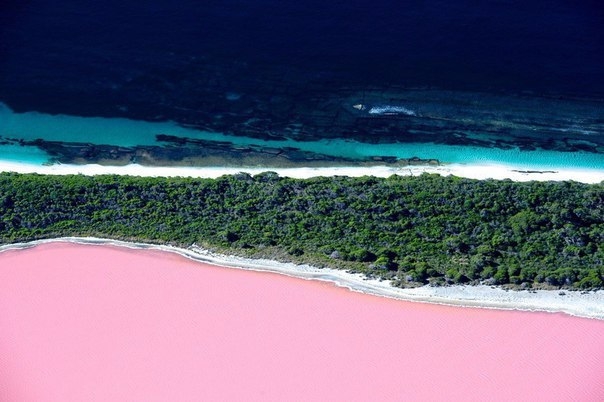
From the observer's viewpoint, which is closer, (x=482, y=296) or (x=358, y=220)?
(x=482, y=296)

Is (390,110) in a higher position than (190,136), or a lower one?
higher

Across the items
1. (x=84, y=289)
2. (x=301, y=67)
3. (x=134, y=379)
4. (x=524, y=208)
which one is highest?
(x=301, y=67)

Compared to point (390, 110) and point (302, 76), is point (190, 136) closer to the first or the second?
point (302, 76)

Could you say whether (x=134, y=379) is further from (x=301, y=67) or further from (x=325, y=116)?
(x=301, y=67)

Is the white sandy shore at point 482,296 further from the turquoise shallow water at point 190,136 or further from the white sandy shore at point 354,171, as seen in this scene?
the turquoise shallow water at point 190,136

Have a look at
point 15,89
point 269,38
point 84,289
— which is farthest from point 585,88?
point 15,89

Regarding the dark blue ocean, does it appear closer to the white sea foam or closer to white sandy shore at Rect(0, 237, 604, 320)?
the white sea foam

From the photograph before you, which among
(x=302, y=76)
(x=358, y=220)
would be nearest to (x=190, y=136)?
(x=302, y=76)
